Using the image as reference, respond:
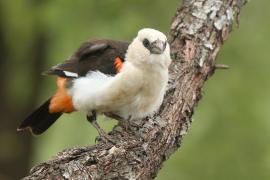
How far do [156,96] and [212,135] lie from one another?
2483mm

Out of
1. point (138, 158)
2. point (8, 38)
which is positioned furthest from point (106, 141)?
point (8, 38)

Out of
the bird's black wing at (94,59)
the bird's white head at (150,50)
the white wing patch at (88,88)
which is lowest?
the white wing patch at (88,88)

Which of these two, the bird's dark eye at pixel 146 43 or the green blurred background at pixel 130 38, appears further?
the green blurred background at pixel 130 38

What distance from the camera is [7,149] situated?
8031 millimetres

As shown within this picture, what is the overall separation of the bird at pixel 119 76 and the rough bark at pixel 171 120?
0.15m

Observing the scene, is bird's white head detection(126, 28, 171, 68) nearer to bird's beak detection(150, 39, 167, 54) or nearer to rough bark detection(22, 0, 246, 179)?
bird's beak detection(150, 39, 167, 54)

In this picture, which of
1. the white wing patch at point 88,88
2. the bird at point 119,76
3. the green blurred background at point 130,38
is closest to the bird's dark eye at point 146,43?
the bird at point 119,76

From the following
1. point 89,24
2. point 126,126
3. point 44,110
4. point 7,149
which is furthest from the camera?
point 7,149

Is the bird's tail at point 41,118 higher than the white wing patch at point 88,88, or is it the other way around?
the white wing patch at point 88,88

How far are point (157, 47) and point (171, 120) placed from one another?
47 cm

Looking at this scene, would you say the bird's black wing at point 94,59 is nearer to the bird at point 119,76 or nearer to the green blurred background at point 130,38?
the bird at point 119,76

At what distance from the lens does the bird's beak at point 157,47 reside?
4.95m

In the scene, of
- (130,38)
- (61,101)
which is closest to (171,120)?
(61,101)

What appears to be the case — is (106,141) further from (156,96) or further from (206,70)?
(206,70)
